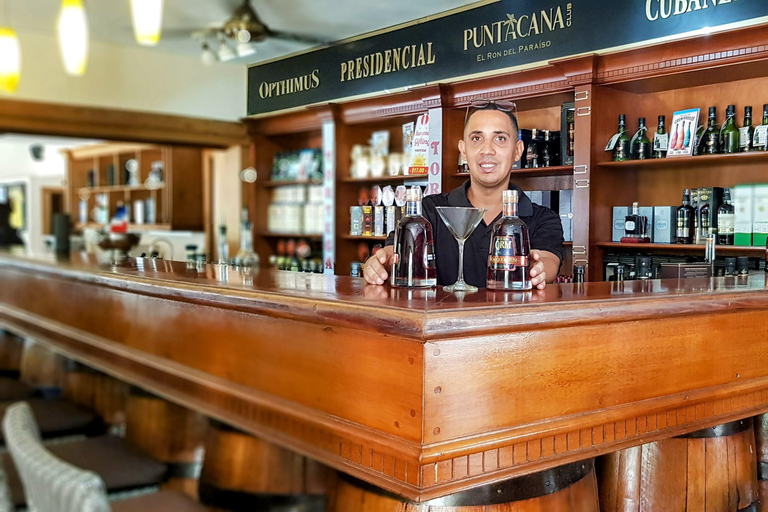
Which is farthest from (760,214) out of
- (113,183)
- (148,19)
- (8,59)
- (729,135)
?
(113,183)

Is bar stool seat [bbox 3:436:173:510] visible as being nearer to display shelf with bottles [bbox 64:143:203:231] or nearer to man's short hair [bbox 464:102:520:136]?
man's short hair [bbox 464:102:520:136]

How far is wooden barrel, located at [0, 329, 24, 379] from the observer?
3.41m

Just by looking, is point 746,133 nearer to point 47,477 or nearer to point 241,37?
point 241,37

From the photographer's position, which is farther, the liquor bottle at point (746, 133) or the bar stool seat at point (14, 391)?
the bar stool seat at point (14, 391)

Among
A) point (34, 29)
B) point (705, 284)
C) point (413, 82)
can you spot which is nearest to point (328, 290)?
point (413, 82)

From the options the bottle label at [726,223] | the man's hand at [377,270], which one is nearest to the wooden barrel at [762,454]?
the bottle label at [726,223]

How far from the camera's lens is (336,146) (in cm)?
169

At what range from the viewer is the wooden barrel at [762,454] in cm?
173

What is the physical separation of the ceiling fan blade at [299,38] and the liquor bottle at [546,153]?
58 centimetres

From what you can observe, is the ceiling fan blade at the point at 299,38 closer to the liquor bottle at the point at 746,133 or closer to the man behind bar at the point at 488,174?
the man behind bar at the point at 488,174

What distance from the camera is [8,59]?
10.4 ft

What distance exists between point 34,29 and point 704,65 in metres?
4.47

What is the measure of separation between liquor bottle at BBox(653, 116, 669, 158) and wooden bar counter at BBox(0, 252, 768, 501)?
1.01 feet

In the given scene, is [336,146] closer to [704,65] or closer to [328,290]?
[328,290]
